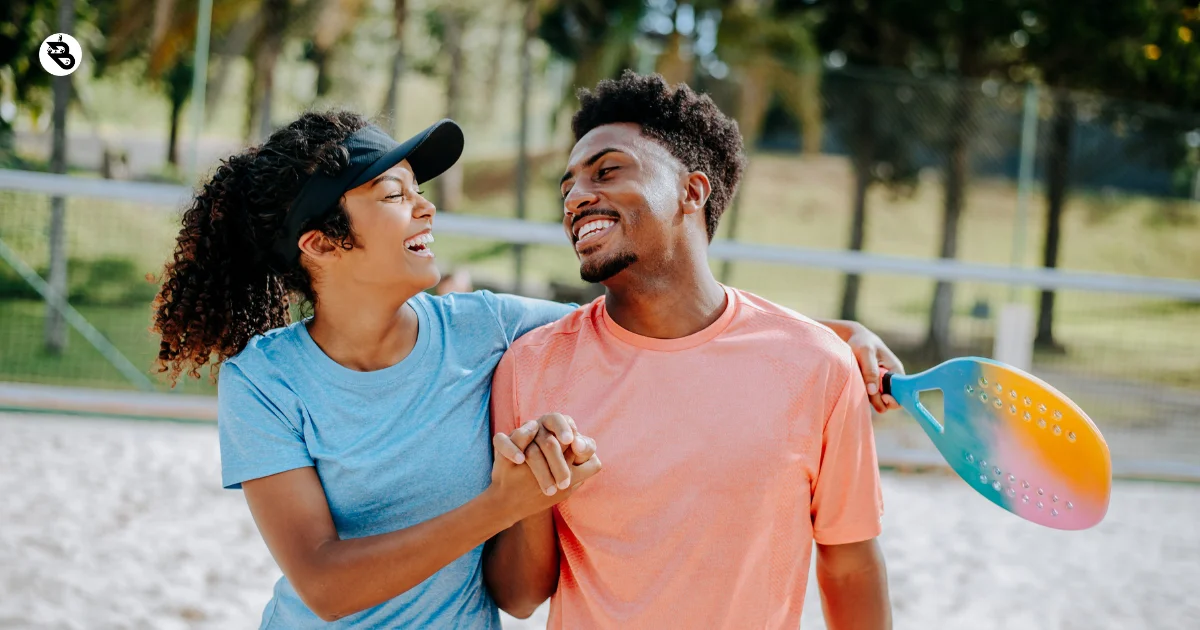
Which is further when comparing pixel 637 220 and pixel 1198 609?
pixel 1198 609

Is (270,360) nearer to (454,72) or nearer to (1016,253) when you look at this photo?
(1016,253)

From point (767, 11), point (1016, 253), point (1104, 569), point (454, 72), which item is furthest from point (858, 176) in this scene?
point (1104, 569)

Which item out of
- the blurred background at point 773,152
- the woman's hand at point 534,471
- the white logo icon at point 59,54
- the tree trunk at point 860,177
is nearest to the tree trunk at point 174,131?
the blurred background at point 773,152

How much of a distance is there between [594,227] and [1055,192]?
478 inches

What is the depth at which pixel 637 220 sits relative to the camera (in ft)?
6.68

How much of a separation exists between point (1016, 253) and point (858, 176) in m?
4.13

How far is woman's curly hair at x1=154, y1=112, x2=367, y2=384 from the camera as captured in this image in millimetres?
2035

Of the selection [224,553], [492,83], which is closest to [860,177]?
[492,83]

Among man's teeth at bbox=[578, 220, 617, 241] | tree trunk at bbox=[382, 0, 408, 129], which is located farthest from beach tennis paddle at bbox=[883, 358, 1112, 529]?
tree trunk at bbox=[382, 0, 408, 129]

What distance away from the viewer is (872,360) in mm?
2107

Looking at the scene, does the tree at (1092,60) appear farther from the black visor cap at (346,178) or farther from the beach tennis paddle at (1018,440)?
the black visor cap at (346,178)

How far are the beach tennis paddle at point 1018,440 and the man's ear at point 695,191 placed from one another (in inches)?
20.9

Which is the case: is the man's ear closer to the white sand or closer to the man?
the man

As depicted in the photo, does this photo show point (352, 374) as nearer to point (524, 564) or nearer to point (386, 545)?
point (386, 545)
